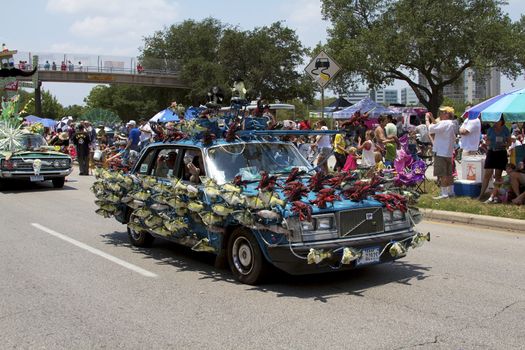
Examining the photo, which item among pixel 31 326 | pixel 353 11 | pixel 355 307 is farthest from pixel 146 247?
pixel 353 11

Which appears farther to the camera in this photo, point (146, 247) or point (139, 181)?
point (146, 247)

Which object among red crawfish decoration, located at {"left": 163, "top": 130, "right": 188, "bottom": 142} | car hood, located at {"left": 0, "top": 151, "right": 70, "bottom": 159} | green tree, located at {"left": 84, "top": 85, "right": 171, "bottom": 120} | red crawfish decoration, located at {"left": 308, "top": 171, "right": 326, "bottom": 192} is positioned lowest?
red crawfish decoration, located at {"left": 308, "top": 171, "right": 326, "bottom": 192}

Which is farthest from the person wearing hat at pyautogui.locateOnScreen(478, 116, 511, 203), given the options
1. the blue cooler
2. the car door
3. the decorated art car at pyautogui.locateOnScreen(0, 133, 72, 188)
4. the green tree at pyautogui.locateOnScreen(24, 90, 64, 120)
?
the green tree at pyautogui.locateOnScreen(24, 90, 64, 120)

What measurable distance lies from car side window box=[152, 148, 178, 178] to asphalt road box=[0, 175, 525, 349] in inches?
44.6

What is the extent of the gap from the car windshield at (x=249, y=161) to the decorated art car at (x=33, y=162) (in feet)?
34.7

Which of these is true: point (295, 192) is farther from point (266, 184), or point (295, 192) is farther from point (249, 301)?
point (249, 301)

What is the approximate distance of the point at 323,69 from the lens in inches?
535

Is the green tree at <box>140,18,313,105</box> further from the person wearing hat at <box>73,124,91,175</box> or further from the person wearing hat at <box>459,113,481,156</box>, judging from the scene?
the person wearing hat at <box>459,113,481,156</box>

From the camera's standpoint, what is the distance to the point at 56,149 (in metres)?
17.6

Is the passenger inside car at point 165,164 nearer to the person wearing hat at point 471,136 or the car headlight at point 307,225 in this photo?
the car headlight at point 307,225

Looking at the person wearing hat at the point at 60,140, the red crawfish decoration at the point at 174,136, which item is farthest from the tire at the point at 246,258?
the person wearing hat at the point at 60,140

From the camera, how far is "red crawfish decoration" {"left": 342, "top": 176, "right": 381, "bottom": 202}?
242 inches

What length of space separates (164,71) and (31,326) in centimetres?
7112

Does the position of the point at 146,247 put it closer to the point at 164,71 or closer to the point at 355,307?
the point at 355,307
